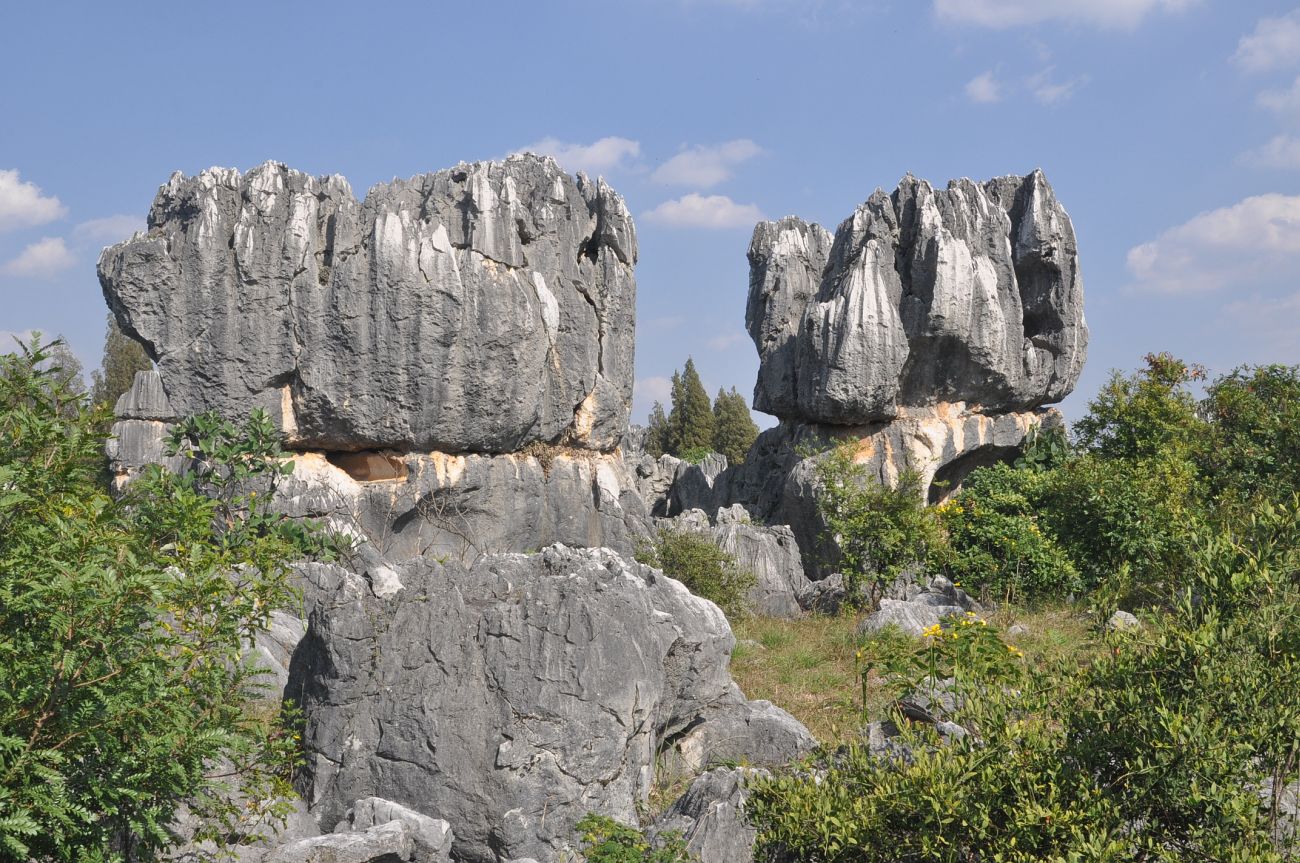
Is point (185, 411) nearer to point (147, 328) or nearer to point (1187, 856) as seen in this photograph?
point (147, 328)

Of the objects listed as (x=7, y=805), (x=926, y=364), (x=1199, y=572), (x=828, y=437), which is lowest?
(x=7, y=805)

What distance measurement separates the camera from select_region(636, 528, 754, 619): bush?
15062 mm

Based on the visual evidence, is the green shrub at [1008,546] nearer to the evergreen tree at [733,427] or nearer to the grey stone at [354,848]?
the grey stone at [354,848]

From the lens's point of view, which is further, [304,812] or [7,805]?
[304,812]

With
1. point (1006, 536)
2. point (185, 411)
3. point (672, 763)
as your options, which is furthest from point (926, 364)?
point (672, 763)

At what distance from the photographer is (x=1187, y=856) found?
4.47 m

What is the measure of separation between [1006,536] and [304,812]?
1147cm

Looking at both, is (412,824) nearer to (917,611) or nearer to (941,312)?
(917,611)

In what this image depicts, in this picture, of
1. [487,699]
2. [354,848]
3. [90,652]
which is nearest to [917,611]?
[487,699]

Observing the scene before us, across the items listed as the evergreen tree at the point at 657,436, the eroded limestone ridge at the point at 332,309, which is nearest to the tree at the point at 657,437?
the evergreen tree at the point at 657,436

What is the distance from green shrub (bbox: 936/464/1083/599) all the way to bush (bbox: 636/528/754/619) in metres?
3.16

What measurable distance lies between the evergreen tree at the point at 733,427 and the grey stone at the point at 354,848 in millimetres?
41377

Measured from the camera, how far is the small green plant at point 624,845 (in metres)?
5.69

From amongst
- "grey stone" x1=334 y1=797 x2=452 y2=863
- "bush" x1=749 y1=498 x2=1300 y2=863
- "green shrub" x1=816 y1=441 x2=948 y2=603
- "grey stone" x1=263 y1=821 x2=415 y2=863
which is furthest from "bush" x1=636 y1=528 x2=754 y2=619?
"bush" x1=749 y1=498 x2=1300 y2=863
